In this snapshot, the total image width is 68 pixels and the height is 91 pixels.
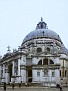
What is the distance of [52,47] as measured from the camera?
77062mm

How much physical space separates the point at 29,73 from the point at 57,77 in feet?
29.5

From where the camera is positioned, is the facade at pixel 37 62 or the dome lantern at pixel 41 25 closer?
the facade at pixel 37 62

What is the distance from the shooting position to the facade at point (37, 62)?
69500mm

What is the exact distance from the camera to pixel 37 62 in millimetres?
70500

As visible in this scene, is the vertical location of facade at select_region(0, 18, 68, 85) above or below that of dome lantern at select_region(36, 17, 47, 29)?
below

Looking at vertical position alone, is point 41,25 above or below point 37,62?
above

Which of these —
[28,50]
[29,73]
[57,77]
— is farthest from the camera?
[28,50]

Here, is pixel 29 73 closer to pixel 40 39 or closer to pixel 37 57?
pixel 37 57

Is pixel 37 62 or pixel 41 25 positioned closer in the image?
pixel 37 62

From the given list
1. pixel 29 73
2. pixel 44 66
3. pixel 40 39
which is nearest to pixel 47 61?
pixel 44 66

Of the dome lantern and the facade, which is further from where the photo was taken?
the dome lantern

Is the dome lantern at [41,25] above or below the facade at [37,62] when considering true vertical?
above

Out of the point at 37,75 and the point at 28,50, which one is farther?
the point at 28,50

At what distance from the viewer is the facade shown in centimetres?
6950
